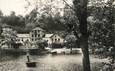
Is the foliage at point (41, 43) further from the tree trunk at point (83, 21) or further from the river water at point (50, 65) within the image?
the tree trunk at point (83, 21)

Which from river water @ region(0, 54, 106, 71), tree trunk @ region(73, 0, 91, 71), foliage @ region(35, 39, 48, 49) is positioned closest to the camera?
tree trunk @ region(73, 0, 91, 71)

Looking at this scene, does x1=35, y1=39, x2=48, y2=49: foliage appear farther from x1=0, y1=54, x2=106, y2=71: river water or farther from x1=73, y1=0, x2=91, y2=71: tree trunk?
x1=73, y1=0, x2=91, y2=71: tree trunk

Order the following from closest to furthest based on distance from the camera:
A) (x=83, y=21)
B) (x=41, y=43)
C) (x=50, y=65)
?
(x=83, y=21)
(x=50, y=65)
(x=41, y=43)

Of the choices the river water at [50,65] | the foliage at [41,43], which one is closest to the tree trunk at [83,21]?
the river water at [50,65]

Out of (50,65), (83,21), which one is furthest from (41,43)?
(83,21)

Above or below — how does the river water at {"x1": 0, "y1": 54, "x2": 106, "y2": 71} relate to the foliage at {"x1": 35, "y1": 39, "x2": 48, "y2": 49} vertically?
below

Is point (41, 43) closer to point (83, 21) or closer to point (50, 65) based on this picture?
point (50, 65)

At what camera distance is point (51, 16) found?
16828 mm

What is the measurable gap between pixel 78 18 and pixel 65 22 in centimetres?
84

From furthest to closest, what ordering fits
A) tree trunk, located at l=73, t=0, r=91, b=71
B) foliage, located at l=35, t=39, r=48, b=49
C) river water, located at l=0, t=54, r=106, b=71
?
foliage, located at l=35, t=39, r=48, b=49 < river water, located at l=0, t=54, r=106, b=71 < tree trunk, located at l=73, t=0, r=91, b=71

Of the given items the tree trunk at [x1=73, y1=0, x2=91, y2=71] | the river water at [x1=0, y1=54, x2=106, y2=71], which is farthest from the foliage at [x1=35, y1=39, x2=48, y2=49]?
the tree trunk at [x1=73, y1=0, x2=91, y2=71]

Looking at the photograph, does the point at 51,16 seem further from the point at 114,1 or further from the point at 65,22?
the point at 114,1

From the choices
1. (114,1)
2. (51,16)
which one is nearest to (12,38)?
(51,16)

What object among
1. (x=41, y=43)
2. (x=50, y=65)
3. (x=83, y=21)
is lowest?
(x=50, y=65)
